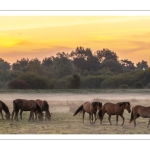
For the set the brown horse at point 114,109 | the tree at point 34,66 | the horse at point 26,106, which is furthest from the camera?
the tree at point 34,66

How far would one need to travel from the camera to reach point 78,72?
23.2m

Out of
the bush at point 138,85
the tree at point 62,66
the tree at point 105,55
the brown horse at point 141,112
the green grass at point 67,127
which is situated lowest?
the green grass at point 67,127

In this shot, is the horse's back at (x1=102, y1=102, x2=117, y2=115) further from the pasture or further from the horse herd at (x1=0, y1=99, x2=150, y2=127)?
the pasture

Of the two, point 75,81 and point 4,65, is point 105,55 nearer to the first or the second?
point 75,81

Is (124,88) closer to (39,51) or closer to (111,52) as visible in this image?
(111,52)

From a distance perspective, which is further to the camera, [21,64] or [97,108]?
[21,64]

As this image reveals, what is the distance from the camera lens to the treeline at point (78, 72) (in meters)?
23.1

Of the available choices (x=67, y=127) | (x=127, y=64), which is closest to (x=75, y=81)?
(x=127, y=64)

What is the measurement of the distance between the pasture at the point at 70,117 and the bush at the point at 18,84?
297mm

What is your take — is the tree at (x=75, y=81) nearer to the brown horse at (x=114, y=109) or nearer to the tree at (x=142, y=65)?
the tree at (x=142, y=65)

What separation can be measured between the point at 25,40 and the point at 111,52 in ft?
14.5

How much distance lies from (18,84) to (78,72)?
3.14 m

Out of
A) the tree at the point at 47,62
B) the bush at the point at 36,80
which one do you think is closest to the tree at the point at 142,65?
the tree at the point at 47,62
